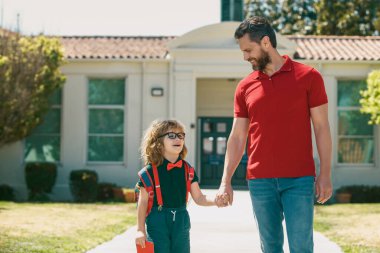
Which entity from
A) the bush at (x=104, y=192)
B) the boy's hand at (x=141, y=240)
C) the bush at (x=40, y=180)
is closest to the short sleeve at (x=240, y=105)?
the boy's hand at (x=141, y=240)

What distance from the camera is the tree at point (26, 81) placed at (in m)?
18.6

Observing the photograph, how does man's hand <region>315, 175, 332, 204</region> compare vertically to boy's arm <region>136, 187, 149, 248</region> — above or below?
above

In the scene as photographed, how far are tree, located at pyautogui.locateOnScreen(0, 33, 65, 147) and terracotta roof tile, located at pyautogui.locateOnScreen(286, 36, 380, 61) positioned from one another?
277 inches

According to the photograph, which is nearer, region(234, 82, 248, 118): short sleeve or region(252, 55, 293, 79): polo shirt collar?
region(252, 55, 293, 79): polo shirt collar

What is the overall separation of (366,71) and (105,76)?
762 cm

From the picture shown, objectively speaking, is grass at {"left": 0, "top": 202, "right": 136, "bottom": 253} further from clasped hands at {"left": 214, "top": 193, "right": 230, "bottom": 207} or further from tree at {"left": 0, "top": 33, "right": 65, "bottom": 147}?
clasped hands at {"left": 214, "top": 193, "right": 230, "bottom": 207}

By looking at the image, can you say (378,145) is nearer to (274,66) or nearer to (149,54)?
(149,54)

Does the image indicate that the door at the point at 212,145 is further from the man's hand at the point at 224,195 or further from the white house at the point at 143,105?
the man's hand at the point at 224,195

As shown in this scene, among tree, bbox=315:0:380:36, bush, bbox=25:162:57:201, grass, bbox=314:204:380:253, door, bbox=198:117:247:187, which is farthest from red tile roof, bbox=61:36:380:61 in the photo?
tree, bbox=315:0:380:36

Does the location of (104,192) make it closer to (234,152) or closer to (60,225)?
(60,225)

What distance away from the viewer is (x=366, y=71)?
69.3 ft

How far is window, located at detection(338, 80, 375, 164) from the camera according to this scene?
2130 cm

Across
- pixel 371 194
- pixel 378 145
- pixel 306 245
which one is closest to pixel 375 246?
pixel 306 245

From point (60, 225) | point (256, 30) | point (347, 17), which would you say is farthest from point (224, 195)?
point (347, 17)
